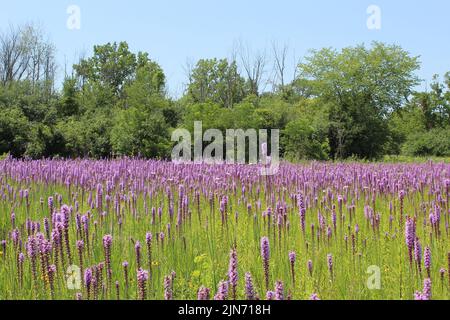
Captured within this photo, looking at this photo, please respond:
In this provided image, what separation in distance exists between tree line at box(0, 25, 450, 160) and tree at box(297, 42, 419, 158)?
8 cm

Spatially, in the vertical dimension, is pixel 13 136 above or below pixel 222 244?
above

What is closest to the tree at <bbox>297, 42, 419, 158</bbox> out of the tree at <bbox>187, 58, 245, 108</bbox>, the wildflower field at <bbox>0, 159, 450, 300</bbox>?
the tree at <bbox>187, 58, 245, 108</bbox>

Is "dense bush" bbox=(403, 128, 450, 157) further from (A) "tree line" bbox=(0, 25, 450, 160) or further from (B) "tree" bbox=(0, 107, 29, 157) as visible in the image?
(B) "tree" bbox=(0, 107, 29, 157)

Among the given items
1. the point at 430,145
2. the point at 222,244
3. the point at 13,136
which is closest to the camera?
the point at 222,244

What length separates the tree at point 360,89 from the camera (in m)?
33.5

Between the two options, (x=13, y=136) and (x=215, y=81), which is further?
(x=215, y=81)

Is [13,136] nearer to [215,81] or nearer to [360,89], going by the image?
[360,89]

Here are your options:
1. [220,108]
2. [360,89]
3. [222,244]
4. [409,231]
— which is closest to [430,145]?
[360,89]

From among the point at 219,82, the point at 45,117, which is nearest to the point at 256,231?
the point at 45,117

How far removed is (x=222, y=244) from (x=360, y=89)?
121ft

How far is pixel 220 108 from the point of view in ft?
80.2

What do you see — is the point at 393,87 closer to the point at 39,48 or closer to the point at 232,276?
the point at 39,48

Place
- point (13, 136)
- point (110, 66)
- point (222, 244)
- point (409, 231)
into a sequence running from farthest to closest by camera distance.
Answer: point (110, 66)
point (13, 136)
point (222, 244)
point (409, 231)
